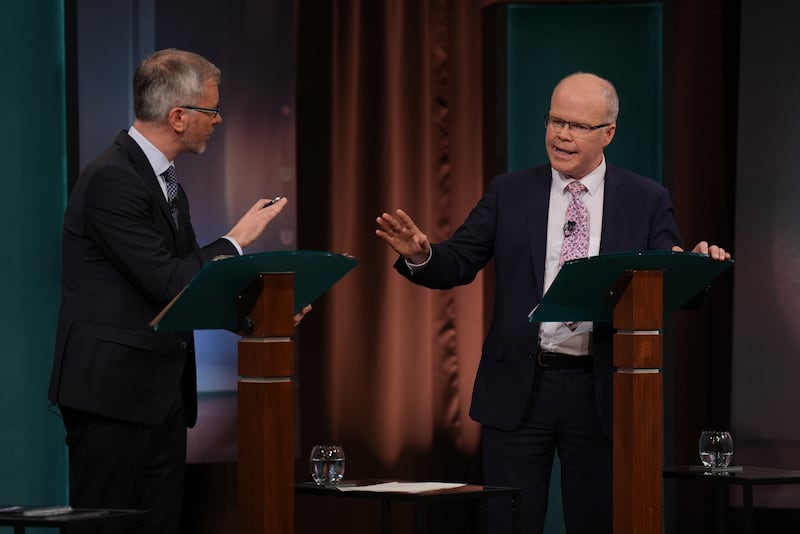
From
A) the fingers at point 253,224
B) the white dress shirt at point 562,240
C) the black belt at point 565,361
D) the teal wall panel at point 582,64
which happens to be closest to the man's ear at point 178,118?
the fingers at point 253,224

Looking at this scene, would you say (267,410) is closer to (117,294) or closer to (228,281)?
(228,281)

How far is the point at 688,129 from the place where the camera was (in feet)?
15.4

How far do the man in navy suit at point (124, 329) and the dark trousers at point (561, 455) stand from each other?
0.76 metres

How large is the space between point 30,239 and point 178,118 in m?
1.13

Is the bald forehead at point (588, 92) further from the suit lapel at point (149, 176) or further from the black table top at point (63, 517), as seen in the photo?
the black table top at point (63, 517)

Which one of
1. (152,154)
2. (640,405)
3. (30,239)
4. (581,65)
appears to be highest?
(581,65)

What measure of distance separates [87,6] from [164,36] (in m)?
0.28

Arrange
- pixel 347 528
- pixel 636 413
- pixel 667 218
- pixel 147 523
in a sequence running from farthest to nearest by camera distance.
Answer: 1. pixel 347 528
2. pixel 667 218
3. pixel 147 523
4. pixel 636 413

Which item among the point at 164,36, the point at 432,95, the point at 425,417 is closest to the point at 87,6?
the point at 164,36

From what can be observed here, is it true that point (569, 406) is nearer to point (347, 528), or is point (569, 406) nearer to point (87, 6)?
point (347, 528)

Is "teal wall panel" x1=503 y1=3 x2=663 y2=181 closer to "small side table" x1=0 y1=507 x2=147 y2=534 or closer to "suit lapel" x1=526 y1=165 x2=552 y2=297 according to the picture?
"suit lapel" x1=526 y1=165 x2=552 y2=297

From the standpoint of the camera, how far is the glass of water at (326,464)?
332cm

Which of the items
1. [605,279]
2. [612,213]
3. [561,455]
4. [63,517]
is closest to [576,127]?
[612,213]

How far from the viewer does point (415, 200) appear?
15.4 feet
